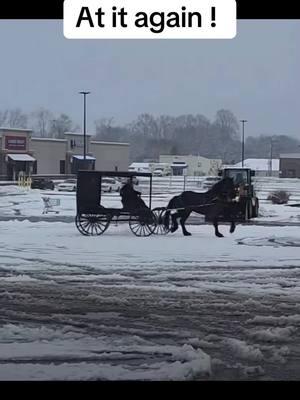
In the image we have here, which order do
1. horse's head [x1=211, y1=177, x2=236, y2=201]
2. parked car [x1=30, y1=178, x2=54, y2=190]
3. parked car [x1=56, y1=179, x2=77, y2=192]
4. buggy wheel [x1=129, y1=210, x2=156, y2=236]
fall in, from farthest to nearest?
parked car [x1=30, y1=178, x2=54, y2=190] → parked car [x1=56, y1=179, x2=77, y2=192] → horse's head [x1=211, y1=177, x2=236, y2=201] → buggy wheel [x1=129, y1=210, x2=156, y2=236]

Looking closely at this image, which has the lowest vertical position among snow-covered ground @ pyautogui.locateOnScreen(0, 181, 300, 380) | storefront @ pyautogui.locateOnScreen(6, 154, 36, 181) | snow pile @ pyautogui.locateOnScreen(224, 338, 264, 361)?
snow pile @ pyautogui.locateOnScreen(224, 338, 264, 361)

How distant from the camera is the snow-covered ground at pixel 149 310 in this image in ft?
22.0

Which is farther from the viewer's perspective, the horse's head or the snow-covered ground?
the horse's head

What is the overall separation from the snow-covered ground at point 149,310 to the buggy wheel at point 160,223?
287cm

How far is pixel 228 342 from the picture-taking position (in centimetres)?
780

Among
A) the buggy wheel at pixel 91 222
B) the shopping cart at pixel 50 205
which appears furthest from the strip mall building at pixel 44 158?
the buggy wheel at pixel 91 222

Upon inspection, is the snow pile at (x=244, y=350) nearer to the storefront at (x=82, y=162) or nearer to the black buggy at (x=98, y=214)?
the black buggy at (x=98, y=214)

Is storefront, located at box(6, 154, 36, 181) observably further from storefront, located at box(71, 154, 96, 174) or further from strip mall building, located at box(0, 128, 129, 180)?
storefront, located at box(71, 154, 96, 174)

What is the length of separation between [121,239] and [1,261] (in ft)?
18.6

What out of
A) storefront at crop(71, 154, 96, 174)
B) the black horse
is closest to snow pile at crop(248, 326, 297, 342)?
the black horse

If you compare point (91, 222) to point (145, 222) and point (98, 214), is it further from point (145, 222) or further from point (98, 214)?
point (145, 222)

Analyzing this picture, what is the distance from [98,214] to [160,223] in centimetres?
196

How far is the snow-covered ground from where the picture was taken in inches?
264
